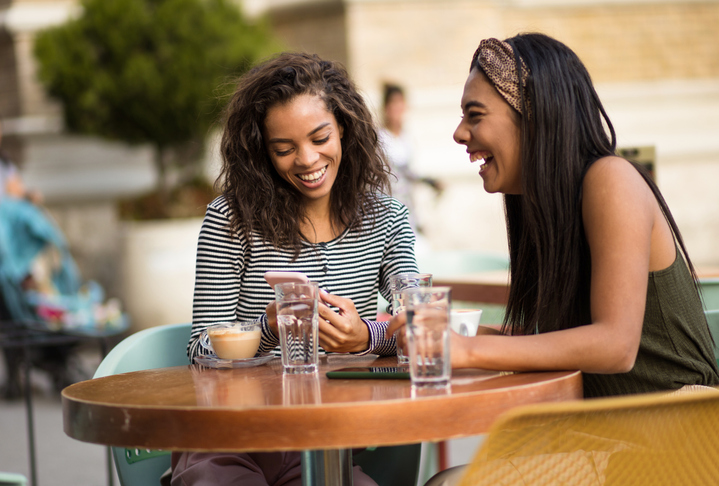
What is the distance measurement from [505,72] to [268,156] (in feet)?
2.59

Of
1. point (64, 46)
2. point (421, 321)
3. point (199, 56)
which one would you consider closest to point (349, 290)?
point (421, 321)

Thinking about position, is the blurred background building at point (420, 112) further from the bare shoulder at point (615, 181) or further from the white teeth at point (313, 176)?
the bare shoulder at point (615, 181)

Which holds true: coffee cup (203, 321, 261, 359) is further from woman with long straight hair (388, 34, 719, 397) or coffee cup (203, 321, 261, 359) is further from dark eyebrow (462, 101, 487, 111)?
dark eyebrow (462, 101, 487, 111)

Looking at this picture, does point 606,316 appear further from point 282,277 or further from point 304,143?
point 304,143

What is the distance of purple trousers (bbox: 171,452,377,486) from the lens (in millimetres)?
1678

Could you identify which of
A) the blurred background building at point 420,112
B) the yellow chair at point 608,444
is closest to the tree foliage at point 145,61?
the blurred background building at point 420,112

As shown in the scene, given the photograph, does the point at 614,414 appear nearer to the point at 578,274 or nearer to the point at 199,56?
the point at 578,274

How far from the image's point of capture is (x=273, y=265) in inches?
81.0

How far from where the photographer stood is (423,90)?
28.3 ft

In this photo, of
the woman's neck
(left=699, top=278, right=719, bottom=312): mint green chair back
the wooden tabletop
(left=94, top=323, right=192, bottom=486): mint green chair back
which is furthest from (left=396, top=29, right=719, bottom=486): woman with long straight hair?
(left=699, top=278, right=719, bottom=312): mint green chair back

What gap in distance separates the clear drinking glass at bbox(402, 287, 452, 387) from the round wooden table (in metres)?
0.03

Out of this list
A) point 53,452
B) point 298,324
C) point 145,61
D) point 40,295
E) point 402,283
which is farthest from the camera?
point 145,61

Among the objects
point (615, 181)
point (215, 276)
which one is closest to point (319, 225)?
point (215, 276)

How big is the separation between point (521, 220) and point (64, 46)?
20.0 feet
